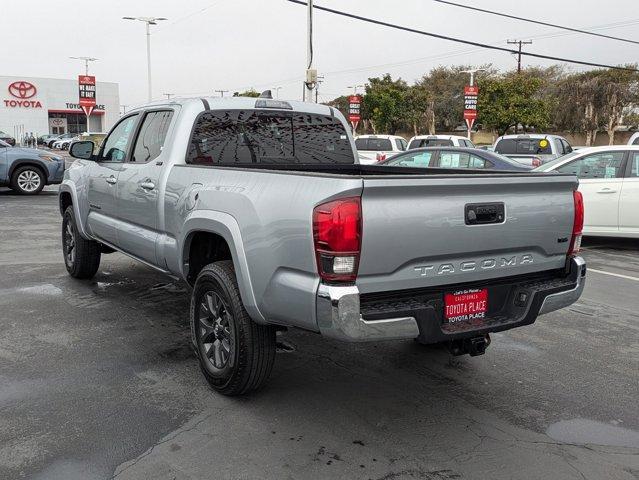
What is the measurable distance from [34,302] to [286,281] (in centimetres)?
387

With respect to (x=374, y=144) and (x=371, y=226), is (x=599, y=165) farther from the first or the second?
(x=374, y=144)

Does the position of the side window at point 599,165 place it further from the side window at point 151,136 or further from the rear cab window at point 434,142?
the rear cab window at point 434,142

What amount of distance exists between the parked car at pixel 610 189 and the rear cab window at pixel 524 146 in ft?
29.7

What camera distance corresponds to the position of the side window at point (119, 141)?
226 inches

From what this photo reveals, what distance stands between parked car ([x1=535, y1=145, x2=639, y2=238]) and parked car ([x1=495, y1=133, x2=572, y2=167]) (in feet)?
27.2

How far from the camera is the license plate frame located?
342 cm

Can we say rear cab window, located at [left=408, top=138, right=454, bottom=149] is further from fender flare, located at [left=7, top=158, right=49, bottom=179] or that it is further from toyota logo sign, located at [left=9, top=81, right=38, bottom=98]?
toyota logo sign, located at [left=9, top=81, right=38, bottom=98]

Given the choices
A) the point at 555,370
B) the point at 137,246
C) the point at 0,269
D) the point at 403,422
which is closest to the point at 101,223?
the point at 137,246

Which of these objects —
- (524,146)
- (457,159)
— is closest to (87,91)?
(524,146)

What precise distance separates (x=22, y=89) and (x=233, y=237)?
6629 cm

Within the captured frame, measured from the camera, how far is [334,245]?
3064 mm

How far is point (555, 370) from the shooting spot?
4.60m

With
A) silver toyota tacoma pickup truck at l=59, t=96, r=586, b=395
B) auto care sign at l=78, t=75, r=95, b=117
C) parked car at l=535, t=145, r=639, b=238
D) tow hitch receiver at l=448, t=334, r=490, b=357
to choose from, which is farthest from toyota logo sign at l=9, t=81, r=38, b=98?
tow hitch receiver at l=448, t=334, r=490, b=357

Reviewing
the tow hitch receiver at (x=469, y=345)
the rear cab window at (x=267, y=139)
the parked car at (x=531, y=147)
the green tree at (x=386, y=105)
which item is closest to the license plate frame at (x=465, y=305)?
the tow hitch receiver at (x=469, y=345)
